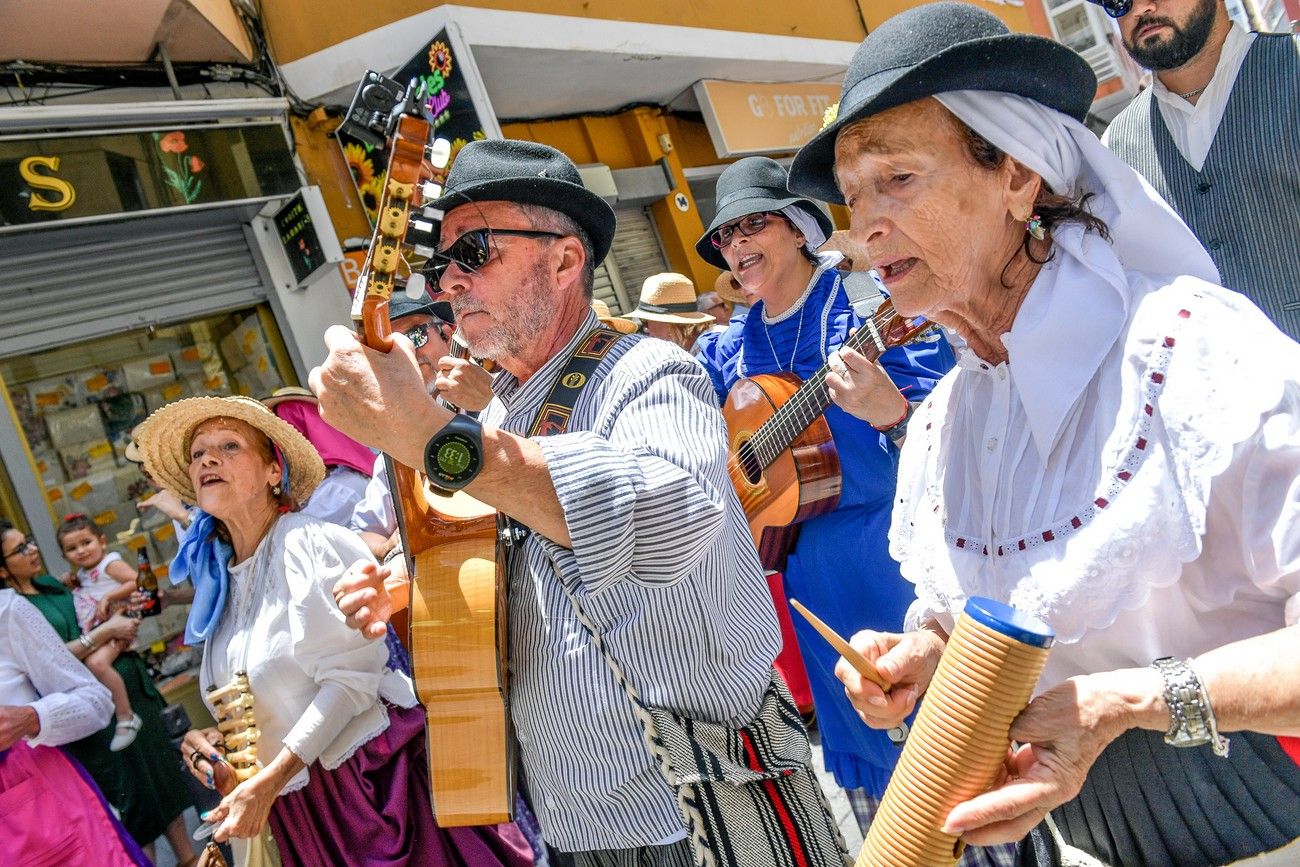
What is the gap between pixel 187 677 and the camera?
5625 millimetres

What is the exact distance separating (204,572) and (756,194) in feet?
7.91

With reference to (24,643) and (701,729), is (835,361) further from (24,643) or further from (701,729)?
(24,643)

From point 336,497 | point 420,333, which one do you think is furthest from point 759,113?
point 336,497

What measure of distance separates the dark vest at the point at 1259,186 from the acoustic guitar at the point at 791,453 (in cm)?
82

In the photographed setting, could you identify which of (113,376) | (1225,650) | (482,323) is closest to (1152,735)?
(1225,650)

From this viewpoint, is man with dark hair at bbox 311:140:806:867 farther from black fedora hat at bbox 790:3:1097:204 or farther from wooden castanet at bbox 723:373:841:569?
wooden castanet at bbox 723:373:841:569

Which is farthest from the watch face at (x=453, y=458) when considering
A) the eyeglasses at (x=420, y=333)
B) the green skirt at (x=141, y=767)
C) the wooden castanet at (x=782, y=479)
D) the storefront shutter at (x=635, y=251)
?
the storefront shutter at (x=635, y=251)

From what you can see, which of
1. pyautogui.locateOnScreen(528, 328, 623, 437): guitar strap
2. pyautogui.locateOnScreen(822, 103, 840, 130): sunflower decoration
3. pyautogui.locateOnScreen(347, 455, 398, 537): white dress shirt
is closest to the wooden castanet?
pyautogui.locateOnScreen(822, 103, 840, 130): sunflower decoration

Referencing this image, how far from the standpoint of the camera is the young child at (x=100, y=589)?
4395 millimetres

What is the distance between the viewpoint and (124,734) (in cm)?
437

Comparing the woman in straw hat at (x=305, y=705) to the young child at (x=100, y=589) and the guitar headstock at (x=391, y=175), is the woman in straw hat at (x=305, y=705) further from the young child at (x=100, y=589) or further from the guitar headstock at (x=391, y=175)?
the young child at (x=100, y=589)

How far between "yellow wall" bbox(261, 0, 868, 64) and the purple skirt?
222 inches

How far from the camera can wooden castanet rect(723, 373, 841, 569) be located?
3.08 m

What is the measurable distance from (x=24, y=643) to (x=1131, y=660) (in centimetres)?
383
